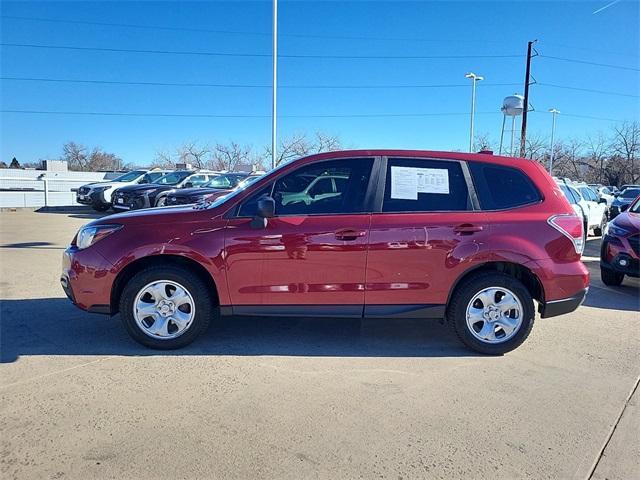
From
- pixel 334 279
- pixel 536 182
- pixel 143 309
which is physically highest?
pixel 536 182

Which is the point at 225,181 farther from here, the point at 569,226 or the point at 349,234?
the point at 569,226

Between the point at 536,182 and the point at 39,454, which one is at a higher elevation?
the point at 536,182

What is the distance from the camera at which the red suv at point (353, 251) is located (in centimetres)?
407

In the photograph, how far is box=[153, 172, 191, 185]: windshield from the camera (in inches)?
699

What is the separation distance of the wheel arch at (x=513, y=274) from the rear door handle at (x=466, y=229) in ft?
1.06

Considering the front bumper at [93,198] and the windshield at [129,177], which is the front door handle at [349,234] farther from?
the windshield at [129,177]

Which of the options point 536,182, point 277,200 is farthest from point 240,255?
point 536,182

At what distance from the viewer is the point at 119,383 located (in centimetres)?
353

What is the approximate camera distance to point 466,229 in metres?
4.11

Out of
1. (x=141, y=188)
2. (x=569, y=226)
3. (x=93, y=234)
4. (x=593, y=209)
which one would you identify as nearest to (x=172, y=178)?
(x=141, y=188)

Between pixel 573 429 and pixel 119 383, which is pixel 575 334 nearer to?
pixel 573 429

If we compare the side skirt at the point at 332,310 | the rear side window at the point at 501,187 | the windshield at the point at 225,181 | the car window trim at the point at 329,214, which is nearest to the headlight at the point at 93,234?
the car window trim at the point at 329,214

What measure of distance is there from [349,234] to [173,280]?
5.21ft

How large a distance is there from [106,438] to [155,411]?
1.22 ft
